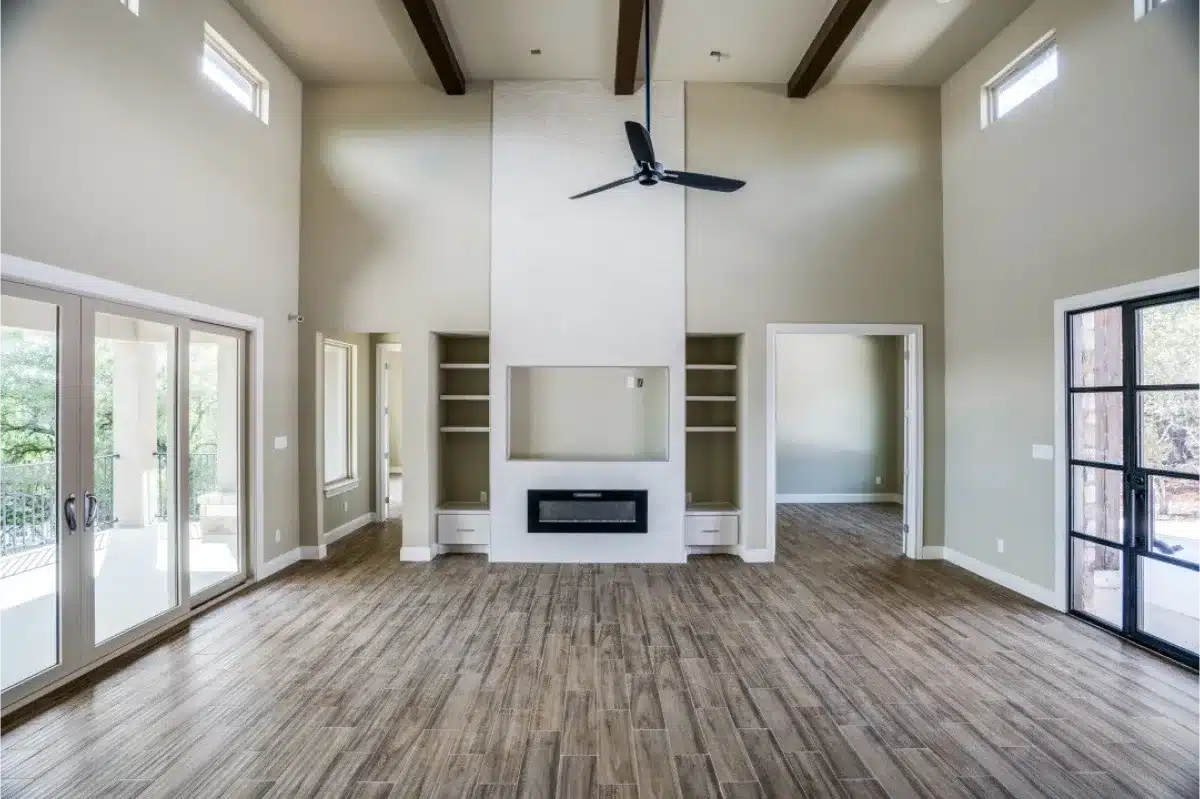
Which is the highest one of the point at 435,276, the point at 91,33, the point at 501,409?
the point at 91,33

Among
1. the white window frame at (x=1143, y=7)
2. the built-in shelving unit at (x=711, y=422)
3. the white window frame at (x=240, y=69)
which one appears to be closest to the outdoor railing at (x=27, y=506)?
the white window frame at (x=240, y=69)

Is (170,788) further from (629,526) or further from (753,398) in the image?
(753,398)

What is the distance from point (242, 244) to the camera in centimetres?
480

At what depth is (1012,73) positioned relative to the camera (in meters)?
4.97

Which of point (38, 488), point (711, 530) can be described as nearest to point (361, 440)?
point (38, 488)

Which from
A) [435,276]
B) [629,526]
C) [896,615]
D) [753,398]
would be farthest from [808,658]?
[435,276]

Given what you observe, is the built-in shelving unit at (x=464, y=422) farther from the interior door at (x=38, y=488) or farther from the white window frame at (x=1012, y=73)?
the white window frame at (x=1012, y=73)

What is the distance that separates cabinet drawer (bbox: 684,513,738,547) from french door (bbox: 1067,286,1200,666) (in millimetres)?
2605

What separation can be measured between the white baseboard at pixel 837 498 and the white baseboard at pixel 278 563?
649 cm

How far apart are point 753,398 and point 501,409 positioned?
96.2 inches

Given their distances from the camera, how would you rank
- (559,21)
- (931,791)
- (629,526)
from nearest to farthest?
(931,791)
(559,21)
(629,526)

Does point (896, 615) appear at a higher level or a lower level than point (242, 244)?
lower

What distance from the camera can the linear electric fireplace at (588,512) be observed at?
A: 5.54 metres

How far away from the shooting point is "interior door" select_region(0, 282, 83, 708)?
2875 mm
